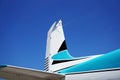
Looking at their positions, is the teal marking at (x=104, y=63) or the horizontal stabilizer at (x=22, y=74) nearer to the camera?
the horizontal stabilizer at (x=22, y=74)

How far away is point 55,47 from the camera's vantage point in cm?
1060

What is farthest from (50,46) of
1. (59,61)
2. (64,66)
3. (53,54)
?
(64,66)

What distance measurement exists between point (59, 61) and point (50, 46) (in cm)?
161

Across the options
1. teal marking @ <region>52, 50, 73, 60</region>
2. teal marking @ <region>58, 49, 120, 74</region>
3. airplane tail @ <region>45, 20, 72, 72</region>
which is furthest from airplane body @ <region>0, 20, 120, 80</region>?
airplane tail @ <region>45, 20, 72, 72</region>

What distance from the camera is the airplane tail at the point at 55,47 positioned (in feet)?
31.8

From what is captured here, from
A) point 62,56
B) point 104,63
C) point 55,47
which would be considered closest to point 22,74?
point 104,63

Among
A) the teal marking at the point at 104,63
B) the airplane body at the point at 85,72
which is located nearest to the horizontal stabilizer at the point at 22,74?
the airplane body at the point at 85,72

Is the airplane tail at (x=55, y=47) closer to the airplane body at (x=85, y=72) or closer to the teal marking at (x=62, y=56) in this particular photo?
the teal marking at (x=62, y=56)

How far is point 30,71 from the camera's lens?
20.0 ft

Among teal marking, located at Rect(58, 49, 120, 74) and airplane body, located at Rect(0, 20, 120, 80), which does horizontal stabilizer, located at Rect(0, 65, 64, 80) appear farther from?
teal marking, located at Rect(58, 49, 120, 74)

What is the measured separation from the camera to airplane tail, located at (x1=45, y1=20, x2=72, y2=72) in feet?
31.8

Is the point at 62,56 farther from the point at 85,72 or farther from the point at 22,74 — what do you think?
the point at 22,74

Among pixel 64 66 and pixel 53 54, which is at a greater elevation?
pixel 53 54

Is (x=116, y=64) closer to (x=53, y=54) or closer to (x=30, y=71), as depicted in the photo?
(x=30, y=71)
